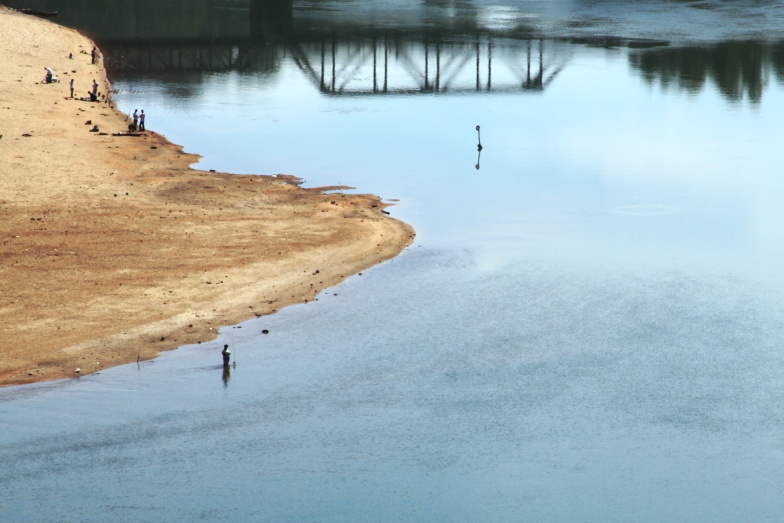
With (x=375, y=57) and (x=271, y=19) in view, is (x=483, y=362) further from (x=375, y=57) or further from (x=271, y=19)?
(x=271, y=19)

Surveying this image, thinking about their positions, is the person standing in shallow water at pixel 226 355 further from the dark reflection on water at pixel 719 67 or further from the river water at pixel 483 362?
the dark reflection on water at pixel 719 67

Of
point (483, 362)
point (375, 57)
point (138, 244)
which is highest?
point (375, 57)

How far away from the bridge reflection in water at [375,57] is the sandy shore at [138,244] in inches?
868

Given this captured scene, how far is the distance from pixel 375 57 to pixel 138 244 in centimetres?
3880

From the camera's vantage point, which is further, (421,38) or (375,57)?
(421,38)

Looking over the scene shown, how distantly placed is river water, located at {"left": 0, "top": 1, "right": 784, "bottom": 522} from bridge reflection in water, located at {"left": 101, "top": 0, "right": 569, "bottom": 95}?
9715 mm

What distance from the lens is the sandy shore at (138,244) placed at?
2795 cm

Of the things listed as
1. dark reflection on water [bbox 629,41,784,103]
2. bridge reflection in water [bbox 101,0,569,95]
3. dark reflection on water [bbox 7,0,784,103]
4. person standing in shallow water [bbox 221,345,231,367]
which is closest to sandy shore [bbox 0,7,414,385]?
person standing in shallow water [bbox 221,345,231,367]

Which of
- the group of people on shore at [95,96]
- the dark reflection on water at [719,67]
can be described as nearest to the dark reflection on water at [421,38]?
the dark reflection on water at [719,67]

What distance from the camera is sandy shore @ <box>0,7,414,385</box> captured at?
91.7ft

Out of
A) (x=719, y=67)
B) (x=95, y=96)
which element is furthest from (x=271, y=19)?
(x=95, y=96)

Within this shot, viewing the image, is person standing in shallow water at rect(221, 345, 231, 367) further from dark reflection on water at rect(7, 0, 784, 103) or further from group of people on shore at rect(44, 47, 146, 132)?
dark reflection on water at rect(7, 0, 784, 103)

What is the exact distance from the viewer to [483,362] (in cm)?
2695

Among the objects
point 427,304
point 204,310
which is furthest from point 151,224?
point 427,304
